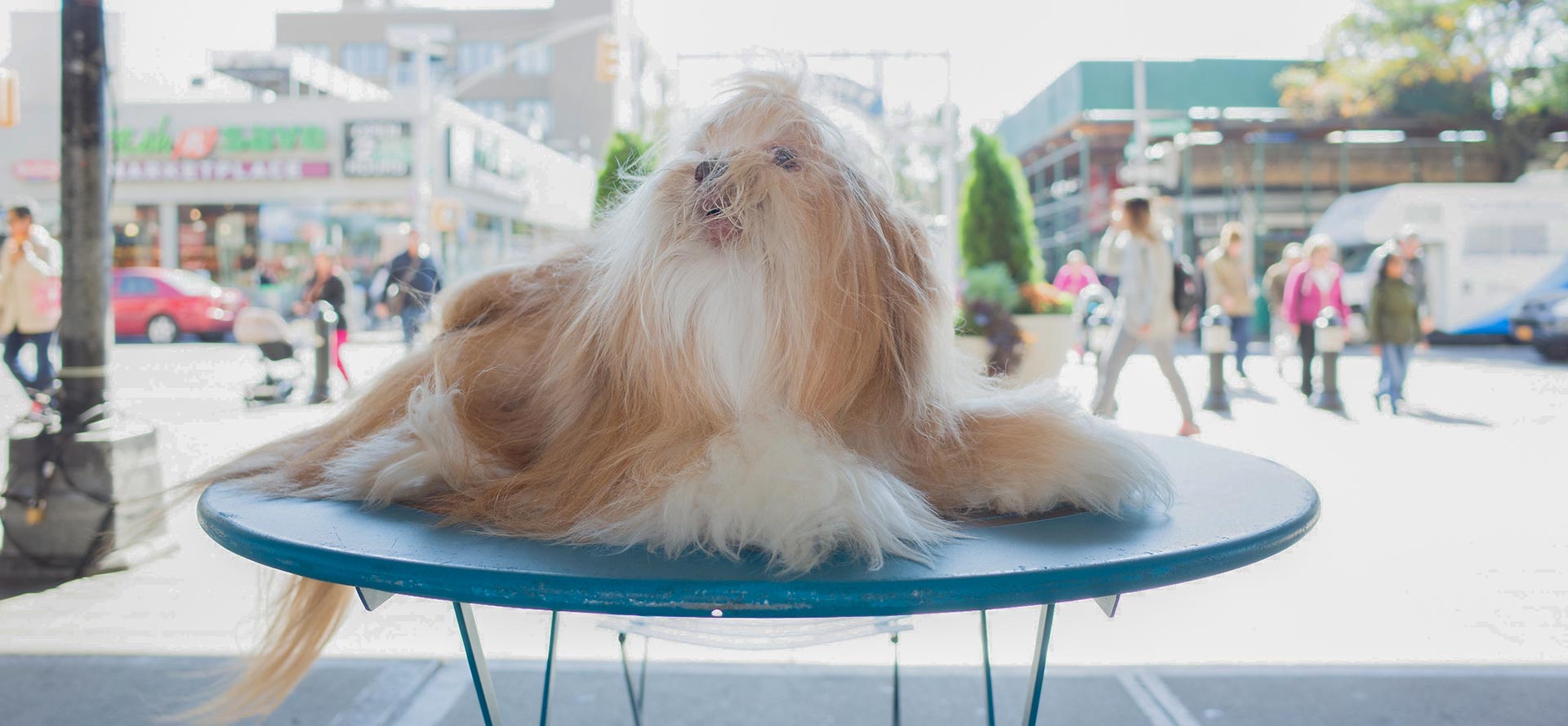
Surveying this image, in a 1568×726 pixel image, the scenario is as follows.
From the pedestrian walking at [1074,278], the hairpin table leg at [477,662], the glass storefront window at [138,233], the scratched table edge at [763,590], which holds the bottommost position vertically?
the hairpin table leg at [477,662]

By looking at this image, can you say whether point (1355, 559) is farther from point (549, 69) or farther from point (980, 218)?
point (549, 69)

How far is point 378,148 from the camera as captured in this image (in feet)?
73.3

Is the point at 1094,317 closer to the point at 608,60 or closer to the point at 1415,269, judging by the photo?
the point at 1415,269

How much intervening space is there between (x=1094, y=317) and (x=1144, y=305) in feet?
19.7

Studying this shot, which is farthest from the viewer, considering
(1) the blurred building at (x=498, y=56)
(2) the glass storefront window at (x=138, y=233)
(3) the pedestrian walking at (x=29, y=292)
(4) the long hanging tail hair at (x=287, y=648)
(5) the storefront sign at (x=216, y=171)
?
(1) the blurred building at (x=498, y=56)

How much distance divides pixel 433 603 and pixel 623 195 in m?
2.83

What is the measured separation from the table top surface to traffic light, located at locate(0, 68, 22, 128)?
29.5 feet

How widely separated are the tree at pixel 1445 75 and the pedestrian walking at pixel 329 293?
20.4 metres

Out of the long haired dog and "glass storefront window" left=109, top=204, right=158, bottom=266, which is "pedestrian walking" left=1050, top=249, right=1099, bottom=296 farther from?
"glass storefront window" left=109, top=204, right=158, bottom=266

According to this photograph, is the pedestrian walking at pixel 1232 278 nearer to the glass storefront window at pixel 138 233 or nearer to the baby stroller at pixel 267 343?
the baby stroller at pixel 267 343

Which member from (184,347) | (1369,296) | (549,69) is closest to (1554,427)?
(1369,296)

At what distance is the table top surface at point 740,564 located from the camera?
1.13 m

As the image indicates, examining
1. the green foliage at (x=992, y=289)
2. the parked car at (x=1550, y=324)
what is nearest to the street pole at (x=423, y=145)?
the green foliage at (x=992, y=289)

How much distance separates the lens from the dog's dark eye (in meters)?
1.37
